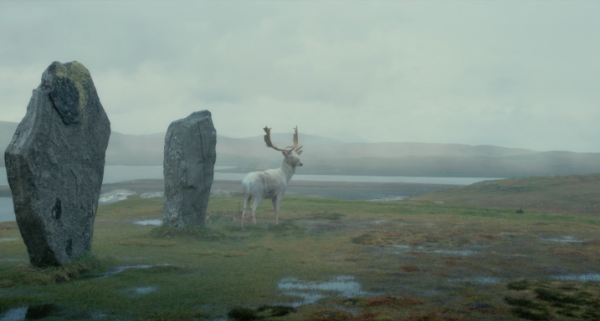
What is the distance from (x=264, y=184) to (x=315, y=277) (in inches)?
403

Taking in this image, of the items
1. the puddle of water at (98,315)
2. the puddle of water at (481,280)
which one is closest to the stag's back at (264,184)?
the puddle of water at (481,280)

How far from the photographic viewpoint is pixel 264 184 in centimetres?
2108

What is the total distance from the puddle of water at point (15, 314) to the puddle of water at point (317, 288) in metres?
4.85

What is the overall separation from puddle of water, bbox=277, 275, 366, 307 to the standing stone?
27.6ft

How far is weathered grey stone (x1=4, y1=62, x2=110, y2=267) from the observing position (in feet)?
32.6

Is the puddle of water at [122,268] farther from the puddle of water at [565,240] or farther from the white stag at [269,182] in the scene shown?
the puddle of water at [565,240]

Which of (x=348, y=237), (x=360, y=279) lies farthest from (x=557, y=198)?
(x=360, y=279)

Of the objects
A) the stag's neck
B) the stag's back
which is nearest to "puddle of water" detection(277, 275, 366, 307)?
the stag's back

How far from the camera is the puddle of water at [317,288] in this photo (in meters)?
9.44

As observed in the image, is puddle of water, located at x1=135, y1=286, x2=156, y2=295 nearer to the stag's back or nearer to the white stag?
the white stag

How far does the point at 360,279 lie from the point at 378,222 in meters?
13.0

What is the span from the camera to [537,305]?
28.5 feet

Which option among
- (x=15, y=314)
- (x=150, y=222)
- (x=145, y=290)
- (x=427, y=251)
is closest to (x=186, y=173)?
(x=150, y=222)

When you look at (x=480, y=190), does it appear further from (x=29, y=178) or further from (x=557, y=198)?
(x=29, y=178)
